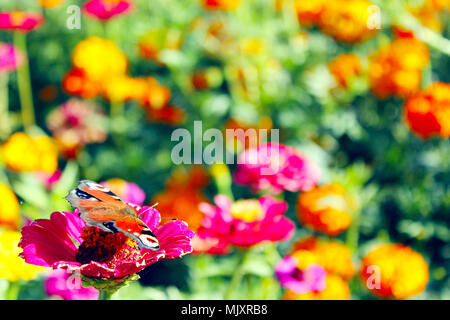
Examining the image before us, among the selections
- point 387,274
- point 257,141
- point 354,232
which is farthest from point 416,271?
point 257,141

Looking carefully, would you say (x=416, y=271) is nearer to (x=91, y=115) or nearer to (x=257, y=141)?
(x=257, y=141)

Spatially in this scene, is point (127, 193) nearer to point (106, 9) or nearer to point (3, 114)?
point (106, 9)

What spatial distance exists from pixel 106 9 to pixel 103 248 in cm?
88

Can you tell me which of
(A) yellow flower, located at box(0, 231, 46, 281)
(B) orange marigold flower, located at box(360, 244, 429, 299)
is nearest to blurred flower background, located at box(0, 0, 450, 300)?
(B) orange marigold flower, located at box(360, 244, 429, 299)

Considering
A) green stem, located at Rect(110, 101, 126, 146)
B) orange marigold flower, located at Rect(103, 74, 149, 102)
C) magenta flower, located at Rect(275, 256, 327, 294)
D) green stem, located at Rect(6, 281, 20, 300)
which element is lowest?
green stem, located at Rect(6, 281, 20, 300)

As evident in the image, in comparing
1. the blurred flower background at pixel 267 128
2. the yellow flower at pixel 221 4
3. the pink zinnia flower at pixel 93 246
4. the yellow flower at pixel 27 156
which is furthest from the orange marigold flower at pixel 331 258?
the yellow flower at pixel 221 4

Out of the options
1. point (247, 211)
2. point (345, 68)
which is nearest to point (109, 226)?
point (247, 211)

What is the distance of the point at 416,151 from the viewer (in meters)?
1.15

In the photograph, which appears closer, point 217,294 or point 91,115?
point 217,294

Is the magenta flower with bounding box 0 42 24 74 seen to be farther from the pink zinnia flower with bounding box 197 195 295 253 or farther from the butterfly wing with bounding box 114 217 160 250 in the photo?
the butterfly wing with bounding box 114 217 160 250

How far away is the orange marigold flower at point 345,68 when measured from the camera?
1180 millimetres

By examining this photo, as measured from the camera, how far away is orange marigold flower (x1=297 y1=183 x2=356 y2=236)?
2.90 feet

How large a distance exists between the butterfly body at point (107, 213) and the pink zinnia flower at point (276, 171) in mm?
444

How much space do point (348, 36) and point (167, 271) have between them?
0.69 meters
